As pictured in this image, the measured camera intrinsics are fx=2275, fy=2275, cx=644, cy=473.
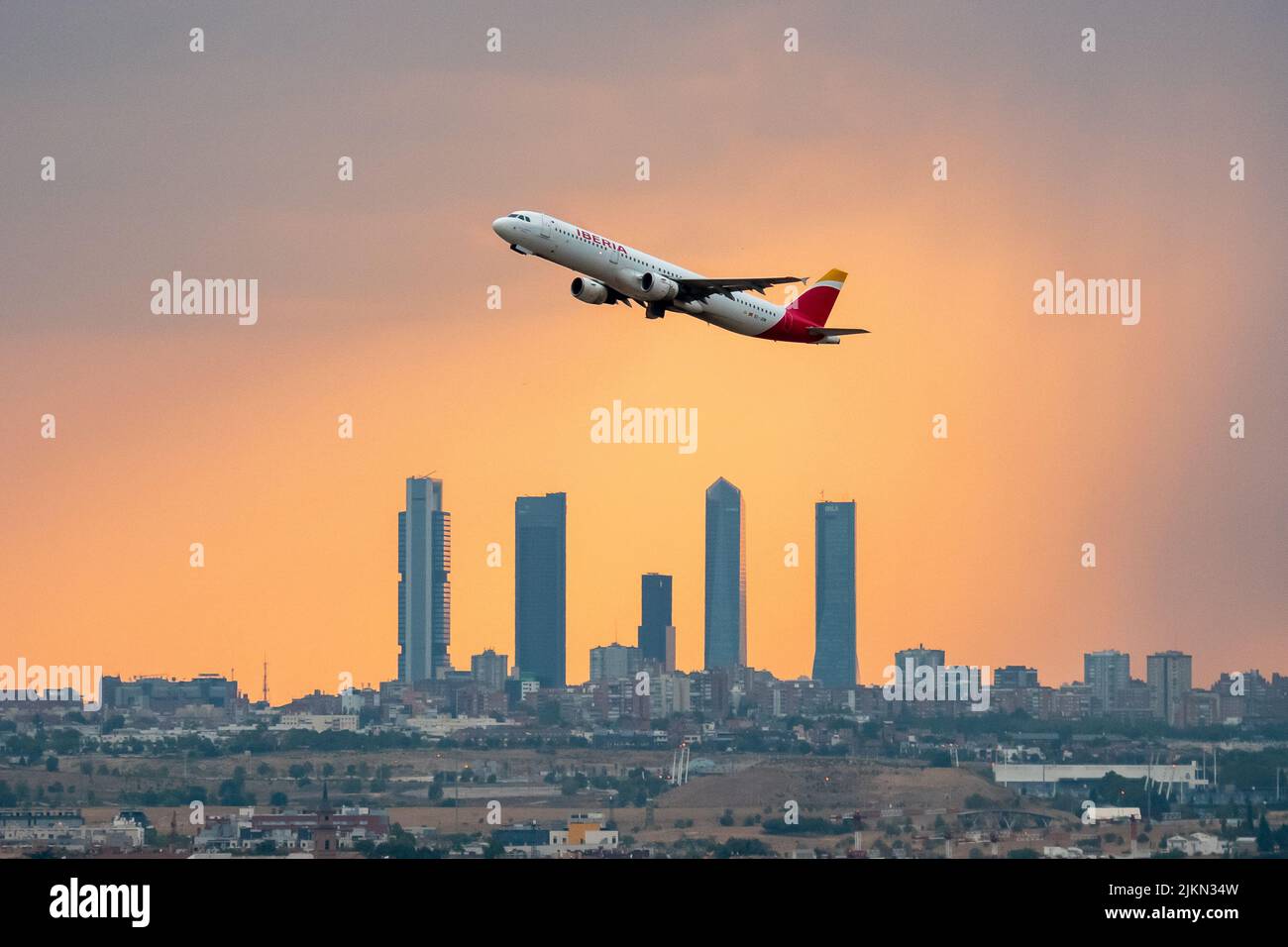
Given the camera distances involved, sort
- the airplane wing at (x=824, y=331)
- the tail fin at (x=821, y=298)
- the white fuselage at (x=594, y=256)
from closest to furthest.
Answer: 1. the white fuselage at (x=594, y=256)
2. the airplane wing at (x=824, y=331)
3. the tail fin at (x=821, y=298)

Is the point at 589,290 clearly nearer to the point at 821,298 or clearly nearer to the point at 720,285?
the point at 720,285

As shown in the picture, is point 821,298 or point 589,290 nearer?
point 589,290

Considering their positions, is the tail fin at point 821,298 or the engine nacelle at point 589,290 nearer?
the engine nacelle at point 589,290

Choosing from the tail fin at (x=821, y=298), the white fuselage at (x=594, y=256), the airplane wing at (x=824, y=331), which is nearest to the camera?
the white fuselage at (x=594, y=256)

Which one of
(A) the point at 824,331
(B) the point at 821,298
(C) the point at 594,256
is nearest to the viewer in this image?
(C) the point at 594,256

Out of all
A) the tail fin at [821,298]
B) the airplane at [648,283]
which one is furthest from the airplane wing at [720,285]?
the tail fin at [821,298]

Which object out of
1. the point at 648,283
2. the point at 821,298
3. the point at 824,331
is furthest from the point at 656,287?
the point at 821,298

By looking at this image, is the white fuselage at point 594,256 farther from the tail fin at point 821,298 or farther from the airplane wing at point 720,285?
the tail fin at point 821,298
